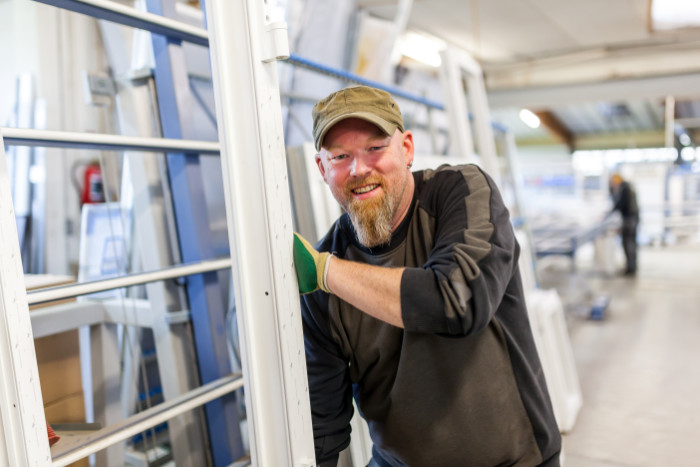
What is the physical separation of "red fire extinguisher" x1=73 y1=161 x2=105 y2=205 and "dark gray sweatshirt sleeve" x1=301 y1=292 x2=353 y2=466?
6.61 feet

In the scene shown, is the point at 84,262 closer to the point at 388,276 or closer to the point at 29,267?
the point at 29,267

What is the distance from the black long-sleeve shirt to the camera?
138cm

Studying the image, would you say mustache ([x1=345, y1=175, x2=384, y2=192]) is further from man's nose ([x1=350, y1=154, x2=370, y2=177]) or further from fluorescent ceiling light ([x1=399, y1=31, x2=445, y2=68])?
fluorescent ceiling light ([x1=399, y1=31, x2=445, y2=68])

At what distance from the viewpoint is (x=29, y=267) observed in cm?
316

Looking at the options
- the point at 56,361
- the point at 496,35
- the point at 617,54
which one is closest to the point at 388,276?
the point at 56,361

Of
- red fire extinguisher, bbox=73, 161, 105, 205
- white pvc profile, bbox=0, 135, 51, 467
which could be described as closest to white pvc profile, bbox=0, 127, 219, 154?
white pvc profile, bbox=0, 135, 51, 467

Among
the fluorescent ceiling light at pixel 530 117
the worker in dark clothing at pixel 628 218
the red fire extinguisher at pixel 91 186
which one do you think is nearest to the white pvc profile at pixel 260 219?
the red fire extinguisher at pixel 91 186

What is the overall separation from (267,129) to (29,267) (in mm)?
2642

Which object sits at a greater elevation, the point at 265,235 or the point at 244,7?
the point at 244,7

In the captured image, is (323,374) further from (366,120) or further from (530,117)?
(530,117)

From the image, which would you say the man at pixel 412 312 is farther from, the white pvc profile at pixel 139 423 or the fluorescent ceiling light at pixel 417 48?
the fluorescent ceiling light at pixel 417 48

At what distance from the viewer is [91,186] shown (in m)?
3.06

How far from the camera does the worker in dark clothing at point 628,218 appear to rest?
775 cm

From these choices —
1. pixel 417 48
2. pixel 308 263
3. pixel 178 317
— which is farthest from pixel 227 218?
pixel 417 48
